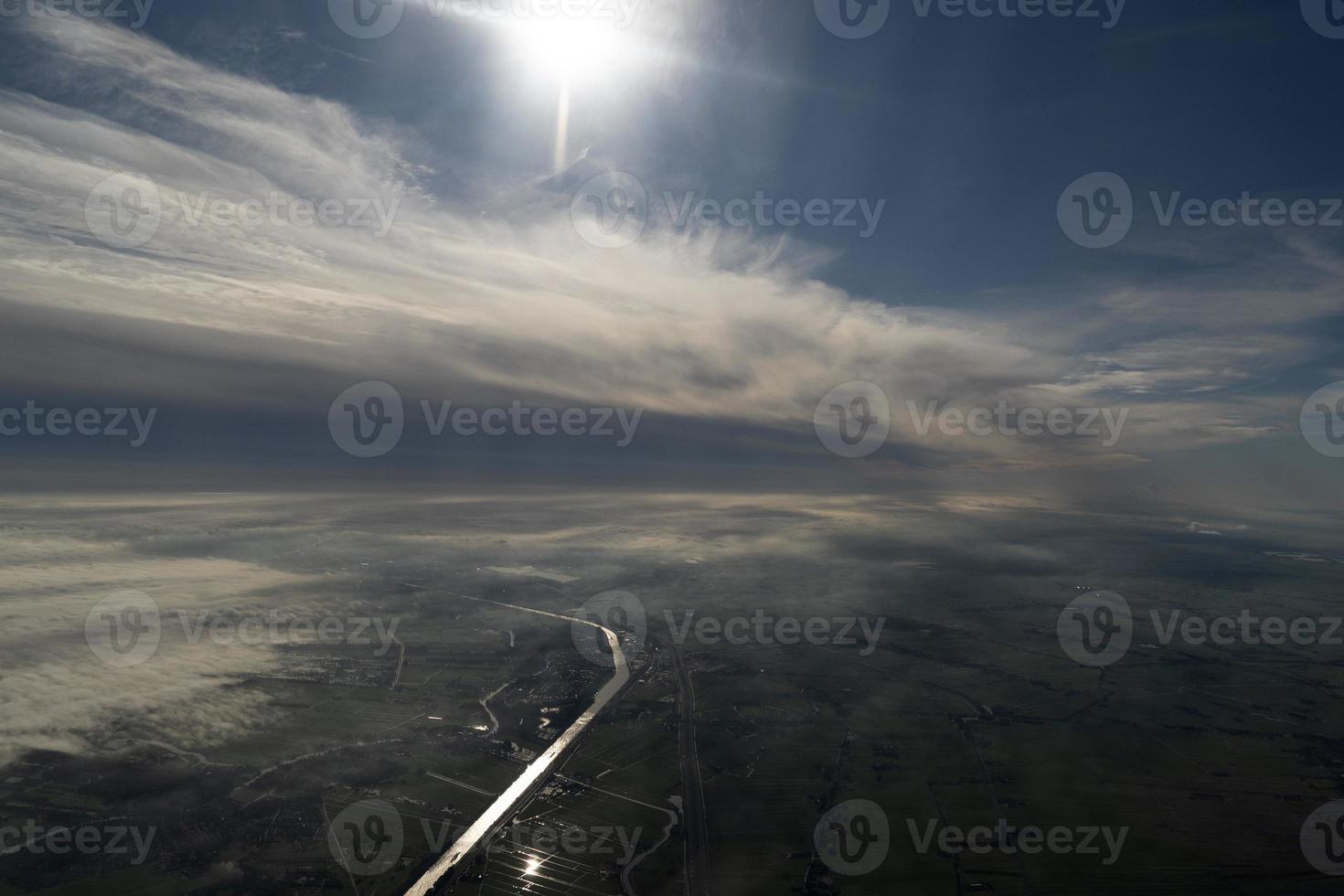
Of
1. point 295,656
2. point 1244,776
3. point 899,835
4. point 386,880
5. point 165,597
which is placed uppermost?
point 1244,776

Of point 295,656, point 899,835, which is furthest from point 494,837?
point 295,656

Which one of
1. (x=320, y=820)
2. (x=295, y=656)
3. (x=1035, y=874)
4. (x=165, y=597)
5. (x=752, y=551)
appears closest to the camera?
(x=1035, y=874)

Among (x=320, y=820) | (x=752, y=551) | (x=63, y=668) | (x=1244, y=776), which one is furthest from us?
(x=752, y=551)

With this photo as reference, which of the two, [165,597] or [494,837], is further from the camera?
[165,597]

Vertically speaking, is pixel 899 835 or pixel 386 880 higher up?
pixel 899 835

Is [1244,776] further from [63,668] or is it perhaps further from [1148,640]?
Answer: [63,668]

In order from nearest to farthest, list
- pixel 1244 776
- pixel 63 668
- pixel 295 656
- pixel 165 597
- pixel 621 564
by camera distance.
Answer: pixel 1244 776
pixel 63 668
pixel 295 656
pixel 165 597
pixel 621 564

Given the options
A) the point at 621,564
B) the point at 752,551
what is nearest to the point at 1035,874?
the point at 621,564

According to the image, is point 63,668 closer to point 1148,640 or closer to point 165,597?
point 165,597

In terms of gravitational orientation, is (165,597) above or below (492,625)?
below
